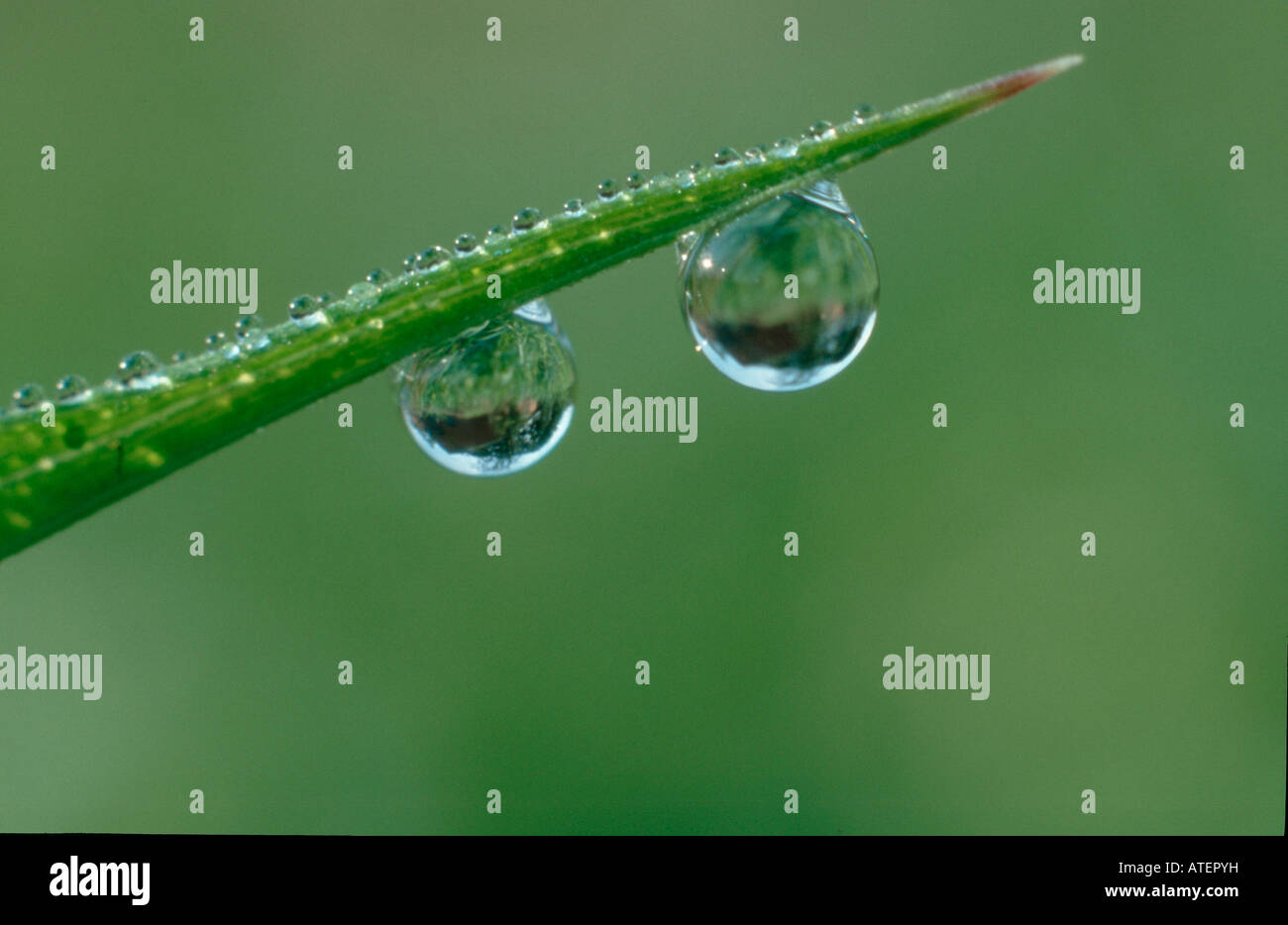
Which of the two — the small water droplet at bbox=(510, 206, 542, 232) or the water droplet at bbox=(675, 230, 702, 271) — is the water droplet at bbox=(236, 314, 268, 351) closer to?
the small water droplet at bbox=(510, 206, 542, 232)

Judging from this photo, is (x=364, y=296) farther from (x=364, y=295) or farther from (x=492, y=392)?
(x=492, y=392)

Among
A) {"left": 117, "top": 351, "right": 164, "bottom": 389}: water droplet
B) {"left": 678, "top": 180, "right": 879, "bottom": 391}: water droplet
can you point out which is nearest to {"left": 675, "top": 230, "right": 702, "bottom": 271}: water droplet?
{"left": 678, "top": 180, "right": 879, "bottom": 391}: water droplet

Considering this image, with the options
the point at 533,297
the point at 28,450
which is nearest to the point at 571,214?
the point at 533,297

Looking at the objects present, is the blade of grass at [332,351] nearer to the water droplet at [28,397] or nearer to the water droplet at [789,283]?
the water droplet at [28,397]

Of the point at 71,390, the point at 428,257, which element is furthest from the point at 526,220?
the point at 71,390

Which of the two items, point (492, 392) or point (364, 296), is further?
point (492, 392)

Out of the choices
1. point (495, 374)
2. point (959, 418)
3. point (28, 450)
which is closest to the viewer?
point (28, 450)

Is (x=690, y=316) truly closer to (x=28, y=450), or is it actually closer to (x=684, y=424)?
(x=28, y=450)
